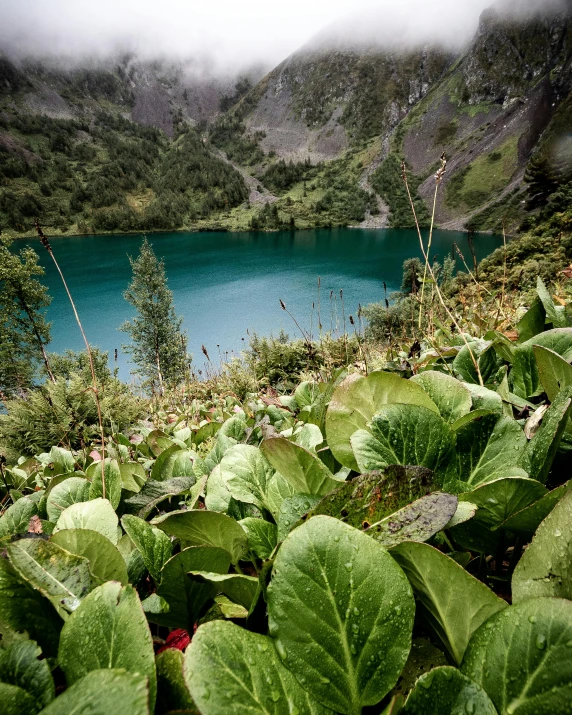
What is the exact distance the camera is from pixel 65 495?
0.86 m

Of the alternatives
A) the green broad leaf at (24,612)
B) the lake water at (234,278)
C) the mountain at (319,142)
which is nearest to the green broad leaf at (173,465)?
the green broad leaf at (24,612)

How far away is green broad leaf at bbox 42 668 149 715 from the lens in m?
0.25

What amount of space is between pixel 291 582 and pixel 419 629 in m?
0.19

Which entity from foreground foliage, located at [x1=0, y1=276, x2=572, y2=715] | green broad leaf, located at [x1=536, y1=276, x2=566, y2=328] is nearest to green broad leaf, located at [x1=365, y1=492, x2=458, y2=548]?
foreground foliage, located at [x1=0, y1=276, x2=572, y2=715]

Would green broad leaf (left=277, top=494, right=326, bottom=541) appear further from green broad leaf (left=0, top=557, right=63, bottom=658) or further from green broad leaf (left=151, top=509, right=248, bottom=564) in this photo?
green broad leaf (left=0, top=557, right=63, bottom=658)

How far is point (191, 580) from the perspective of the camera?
450mm

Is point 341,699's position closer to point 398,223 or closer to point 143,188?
point 398,223

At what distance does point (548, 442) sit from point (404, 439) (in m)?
0.19

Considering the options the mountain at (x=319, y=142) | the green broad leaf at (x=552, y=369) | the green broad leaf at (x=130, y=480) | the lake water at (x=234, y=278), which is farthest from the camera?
the mountain at (x=319, y=142)

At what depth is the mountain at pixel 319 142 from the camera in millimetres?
77250

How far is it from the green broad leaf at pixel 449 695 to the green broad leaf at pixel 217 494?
451 mm

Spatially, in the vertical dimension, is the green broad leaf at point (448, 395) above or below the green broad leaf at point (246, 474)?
above

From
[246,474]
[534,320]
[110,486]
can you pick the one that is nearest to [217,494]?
[246,474]

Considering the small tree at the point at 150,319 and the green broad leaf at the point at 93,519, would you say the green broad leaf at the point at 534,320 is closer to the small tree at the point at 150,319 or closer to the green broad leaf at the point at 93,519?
the green broad leaf at the point at 93,519
